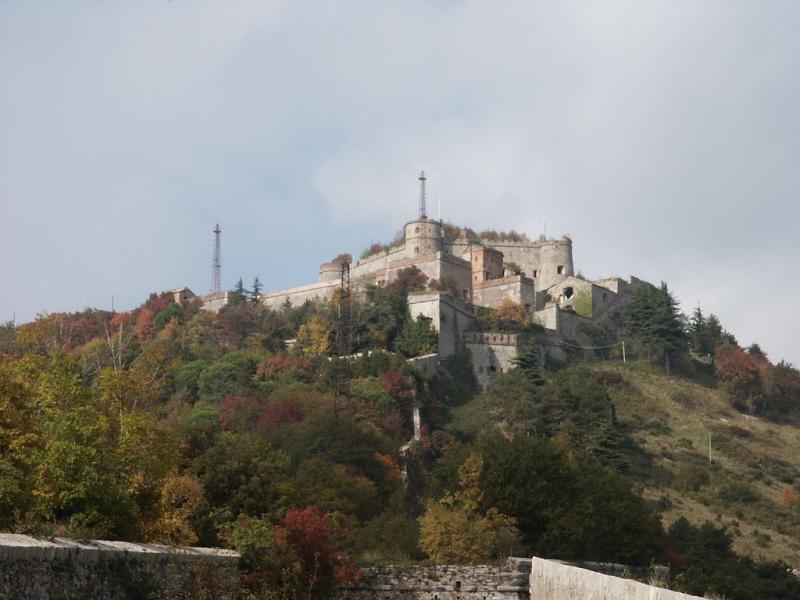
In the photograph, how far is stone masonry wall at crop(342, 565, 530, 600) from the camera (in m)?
22.6

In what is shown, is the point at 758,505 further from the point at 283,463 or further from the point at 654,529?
→ the point at 283,463

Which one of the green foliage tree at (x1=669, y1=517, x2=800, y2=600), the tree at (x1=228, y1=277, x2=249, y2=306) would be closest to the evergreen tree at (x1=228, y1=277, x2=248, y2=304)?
the tree at (x1=228, y1=277, x2=249, y2=306)

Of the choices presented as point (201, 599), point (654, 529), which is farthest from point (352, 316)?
point (201, 599)

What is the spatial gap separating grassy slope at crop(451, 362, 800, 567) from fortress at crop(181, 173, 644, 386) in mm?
4070

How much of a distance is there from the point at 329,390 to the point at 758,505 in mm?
19798

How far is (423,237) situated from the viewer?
77.0 m

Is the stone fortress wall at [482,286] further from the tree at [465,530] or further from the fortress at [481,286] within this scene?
the tree at [465,530]

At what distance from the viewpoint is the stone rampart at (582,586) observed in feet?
45.3

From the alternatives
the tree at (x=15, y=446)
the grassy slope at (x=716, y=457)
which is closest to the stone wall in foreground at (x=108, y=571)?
the tree at (x=15, y=446)

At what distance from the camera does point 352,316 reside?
2603 inches

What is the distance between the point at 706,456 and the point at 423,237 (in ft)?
79.9

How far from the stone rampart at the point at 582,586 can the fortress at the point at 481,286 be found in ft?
141

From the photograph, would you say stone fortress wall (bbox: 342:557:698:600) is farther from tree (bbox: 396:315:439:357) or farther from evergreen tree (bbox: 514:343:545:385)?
tree (bbox: 396:315:439:357)

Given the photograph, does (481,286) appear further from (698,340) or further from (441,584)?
(441,584)
